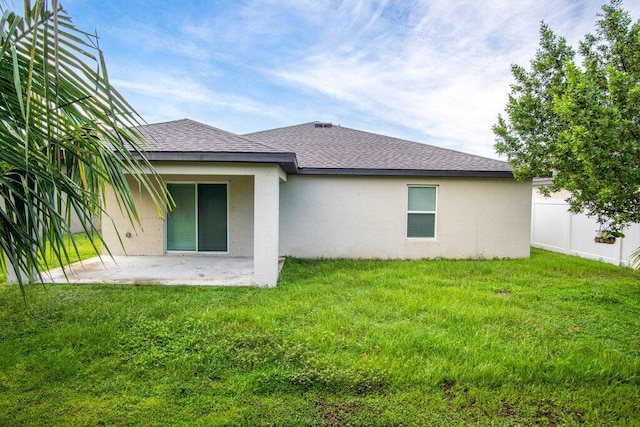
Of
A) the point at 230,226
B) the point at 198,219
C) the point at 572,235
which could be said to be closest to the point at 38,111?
the point at 230,226

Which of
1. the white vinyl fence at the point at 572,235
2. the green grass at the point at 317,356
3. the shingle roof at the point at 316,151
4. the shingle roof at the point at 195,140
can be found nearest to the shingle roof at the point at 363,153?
the shingle roof at the point at 316,151

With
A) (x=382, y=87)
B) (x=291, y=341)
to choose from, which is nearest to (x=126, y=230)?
(x=291, y=341)

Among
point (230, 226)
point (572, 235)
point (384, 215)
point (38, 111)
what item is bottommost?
point (572, 235)

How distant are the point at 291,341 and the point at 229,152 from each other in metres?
4.10

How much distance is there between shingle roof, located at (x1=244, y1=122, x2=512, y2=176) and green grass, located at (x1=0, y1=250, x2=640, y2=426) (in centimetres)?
484

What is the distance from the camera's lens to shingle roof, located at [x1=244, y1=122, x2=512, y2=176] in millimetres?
10773

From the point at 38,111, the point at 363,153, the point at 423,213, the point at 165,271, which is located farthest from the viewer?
the point at 363,153

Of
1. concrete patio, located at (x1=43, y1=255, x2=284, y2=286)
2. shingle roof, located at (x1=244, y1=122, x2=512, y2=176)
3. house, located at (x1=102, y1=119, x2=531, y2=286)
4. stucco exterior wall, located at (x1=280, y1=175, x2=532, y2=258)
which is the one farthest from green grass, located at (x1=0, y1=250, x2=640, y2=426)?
shingle roof, located at (x1=244, y1=122, x2=512, y2=176)

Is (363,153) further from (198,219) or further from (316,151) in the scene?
(198,219)

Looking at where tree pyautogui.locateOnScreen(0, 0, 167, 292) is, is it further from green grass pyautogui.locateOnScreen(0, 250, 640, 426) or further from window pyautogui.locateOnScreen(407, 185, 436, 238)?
window pyautogui.locateOnScreen(407, 185, 436, 238)

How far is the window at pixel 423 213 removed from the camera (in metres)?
11.0

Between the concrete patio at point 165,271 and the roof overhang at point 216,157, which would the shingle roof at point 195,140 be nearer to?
the roof overhang at point 216,157

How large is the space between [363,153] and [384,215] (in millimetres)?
2689

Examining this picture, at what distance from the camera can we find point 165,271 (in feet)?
27.3
